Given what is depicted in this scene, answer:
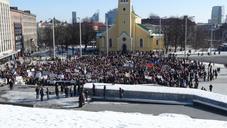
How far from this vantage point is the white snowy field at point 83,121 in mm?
16281

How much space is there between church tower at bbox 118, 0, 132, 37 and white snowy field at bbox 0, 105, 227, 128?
59087 millimetres

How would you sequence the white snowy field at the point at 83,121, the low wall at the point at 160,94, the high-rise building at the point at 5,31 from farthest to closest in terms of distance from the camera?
the high-rise building at the point at 5,31 → the low wall at the point at 160,94 → the white snowy field at the point at 83,121

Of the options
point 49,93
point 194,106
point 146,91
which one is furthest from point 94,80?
point 194,106

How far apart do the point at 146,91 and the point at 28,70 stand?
18.0 metres

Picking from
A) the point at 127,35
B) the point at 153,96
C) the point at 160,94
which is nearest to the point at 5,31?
the point at 127,35

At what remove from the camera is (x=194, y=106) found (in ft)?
89.9

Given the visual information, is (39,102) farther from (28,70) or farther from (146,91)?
(28,70)

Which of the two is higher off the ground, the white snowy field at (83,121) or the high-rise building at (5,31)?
the high-rise building at (5,31)

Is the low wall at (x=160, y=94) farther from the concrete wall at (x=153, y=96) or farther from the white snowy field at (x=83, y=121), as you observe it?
the white snowy field at (x=83, y=121)

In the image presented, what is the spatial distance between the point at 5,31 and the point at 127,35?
78.8 ft

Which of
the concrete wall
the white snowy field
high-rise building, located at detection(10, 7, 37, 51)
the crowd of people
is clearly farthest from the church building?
the white snowy field

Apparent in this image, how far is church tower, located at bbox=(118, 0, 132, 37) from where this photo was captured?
76.5 meters

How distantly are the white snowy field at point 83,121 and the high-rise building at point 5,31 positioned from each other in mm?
47010

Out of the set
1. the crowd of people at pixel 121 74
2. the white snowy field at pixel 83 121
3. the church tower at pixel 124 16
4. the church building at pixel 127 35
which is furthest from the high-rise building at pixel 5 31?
the white snowy field at pixel 83 121
